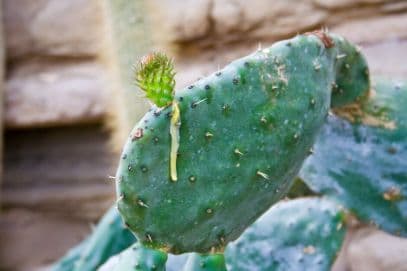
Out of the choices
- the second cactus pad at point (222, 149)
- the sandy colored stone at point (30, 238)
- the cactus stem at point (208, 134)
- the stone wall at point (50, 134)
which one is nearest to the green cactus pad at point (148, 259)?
the second cactus pad at point (222, 149)

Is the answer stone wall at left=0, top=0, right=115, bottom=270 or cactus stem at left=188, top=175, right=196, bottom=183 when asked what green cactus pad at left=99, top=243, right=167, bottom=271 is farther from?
stone wall at left=0, top=0, right=115, bottom=270

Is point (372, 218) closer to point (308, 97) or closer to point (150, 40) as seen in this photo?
point (308, 97)

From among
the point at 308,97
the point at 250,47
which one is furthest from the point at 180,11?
the point at 308,97

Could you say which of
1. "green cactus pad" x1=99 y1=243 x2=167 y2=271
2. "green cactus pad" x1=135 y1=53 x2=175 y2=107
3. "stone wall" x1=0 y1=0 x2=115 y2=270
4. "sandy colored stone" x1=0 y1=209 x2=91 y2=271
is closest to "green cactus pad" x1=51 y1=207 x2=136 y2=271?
"green cactus pad" x1=99 y1=243 x2=167 y2=271

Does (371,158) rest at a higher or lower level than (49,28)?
higher

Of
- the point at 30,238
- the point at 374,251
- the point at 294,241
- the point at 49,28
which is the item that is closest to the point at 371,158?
the point at 294,241

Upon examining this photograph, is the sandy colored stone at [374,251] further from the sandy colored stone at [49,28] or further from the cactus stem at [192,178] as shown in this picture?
the cactus stem at [192,178]

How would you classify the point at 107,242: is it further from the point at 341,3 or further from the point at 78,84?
the point at 78,84

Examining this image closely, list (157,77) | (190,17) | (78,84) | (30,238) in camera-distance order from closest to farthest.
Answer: (157,77)
(190,17)
(78,84)
(30,238)
